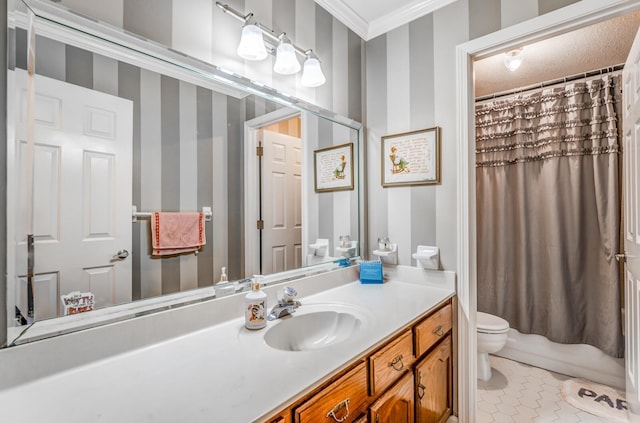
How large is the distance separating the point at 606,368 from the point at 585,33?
85.3 inches

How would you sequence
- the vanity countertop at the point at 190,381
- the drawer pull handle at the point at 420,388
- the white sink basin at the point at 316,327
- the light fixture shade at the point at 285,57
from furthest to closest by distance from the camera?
the light fixture shade at the point at 285,57, the drawer pull handle at the point at 420,388, the white sink basin at the point at 316,327, the vanity countertop at the point at 190,381

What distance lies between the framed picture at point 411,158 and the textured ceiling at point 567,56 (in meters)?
0.89

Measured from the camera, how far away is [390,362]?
3.46 ft

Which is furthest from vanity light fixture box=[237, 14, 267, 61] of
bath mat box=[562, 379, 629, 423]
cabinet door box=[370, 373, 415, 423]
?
bath mat box=[562, 379, 629, 423]

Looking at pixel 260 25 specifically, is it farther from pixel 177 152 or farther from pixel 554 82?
pixel 554 82

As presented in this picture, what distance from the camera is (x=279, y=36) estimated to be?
1416 millimetres

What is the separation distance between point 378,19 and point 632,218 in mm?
1755

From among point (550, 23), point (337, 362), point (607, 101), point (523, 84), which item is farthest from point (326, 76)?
point (607, 101)

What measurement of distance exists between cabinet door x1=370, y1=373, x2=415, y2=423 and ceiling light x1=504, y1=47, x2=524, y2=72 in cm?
207

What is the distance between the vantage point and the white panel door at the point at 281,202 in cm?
142

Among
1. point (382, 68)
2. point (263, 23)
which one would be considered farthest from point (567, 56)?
point (263, 23)

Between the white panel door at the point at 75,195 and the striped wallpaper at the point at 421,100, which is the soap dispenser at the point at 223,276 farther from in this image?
the striped wallpaper at the point at 421,100

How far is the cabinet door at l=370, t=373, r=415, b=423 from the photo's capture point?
989 millimetres

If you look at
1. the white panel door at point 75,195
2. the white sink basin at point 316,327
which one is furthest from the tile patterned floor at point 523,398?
the white panel door at point 75,195
